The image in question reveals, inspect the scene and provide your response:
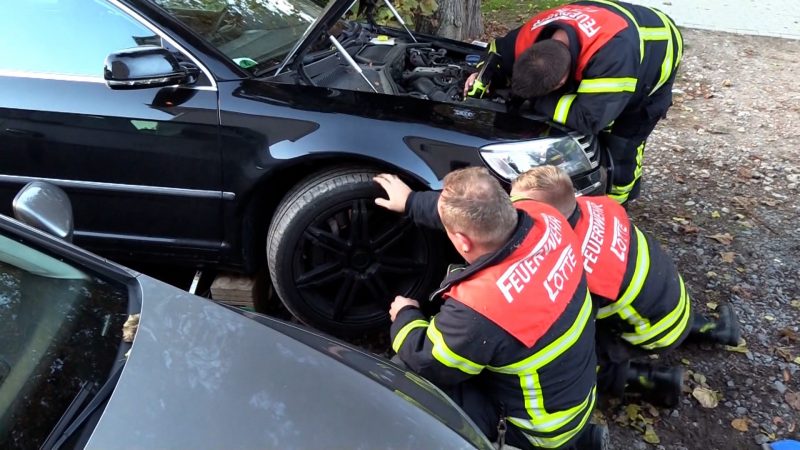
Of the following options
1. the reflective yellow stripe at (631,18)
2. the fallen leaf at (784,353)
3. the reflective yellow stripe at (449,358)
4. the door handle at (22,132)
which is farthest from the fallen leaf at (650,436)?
the door handle at (22,132)

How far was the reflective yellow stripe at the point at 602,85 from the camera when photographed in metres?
3.16

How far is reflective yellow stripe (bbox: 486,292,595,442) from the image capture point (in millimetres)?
1962

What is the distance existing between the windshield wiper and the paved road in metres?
8.74

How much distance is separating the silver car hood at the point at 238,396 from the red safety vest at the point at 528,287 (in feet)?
1.40

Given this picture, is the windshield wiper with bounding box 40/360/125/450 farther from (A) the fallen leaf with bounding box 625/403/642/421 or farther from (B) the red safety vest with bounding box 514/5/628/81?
(B) the red safety vest with bounding box 514/5/628/81

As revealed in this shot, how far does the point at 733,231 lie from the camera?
411 centimetres

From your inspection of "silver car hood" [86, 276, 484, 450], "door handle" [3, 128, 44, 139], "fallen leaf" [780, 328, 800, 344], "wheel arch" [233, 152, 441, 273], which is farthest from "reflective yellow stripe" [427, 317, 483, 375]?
"fallen leaf" [780, 328, 800, 344]

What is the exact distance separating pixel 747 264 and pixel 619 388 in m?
1.54

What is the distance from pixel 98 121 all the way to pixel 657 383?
2571 millimetres

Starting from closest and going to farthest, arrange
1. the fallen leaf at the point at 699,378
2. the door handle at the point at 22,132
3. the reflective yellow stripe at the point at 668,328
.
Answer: the reflective yellow stripe at the point at 668,328 → the door handle at the point at 22,132 → the fallen leaf at the point at 699,378

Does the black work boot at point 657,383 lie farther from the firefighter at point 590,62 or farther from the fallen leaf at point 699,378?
the firefighter at point 590,62

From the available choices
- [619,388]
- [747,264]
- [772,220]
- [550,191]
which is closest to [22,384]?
[550,191]

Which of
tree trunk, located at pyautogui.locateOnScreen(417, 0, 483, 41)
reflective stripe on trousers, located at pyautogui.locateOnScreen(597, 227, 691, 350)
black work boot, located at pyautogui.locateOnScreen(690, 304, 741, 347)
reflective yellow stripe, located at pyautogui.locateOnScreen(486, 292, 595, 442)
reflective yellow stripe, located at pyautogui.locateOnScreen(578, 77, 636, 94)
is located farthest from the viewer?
tree trunk, located at pyautogui.locateOnScreen(417, 0, 483, 41)

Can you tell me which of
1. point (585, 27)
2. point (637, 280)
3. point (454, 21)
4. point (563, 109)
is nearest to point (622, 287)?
point (637, 280)
